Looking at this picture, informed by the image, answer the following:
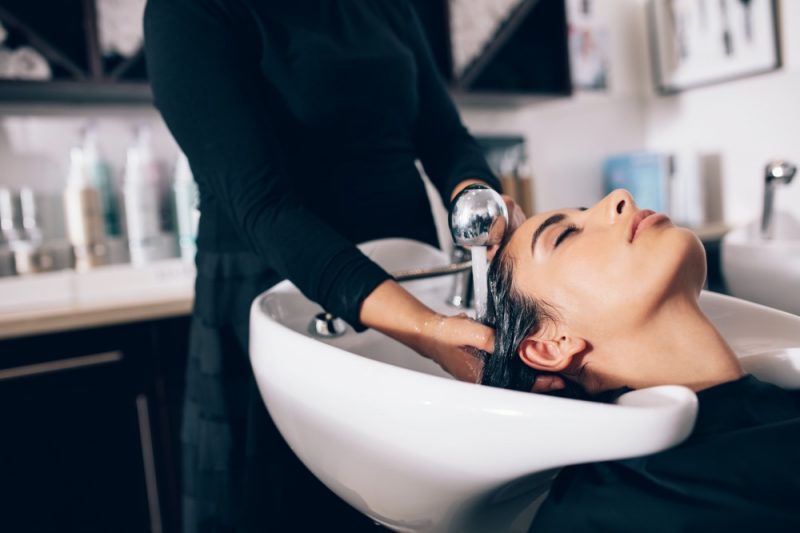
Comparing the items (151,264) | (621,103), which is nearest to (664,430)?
(151,264)

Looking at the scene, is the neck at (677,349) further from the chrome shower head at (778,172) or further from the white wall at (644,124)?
the white wall at (644,124)

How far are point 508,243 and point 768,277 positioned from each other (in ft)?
1.71

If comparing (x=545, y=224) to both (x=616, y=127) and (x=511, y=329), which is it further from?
(x=616, y=127)

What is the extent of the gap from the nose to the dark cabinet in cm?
128

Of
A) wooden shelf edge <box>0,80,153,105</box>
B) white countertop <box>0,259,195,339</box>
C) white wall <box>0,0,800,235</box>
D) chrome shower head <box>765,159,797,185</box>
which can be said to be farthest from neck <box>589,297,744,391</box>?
white wall <box>0,0,800,235</box>

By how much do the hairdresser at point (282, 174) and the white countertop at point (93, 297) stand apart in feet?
1.85

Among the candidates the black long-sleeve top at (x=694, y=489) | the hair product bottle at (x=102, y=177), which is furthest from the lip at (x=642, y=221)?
the hair product bottle at (x=102, y=177)

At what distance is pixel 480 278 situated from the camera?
2.42 feet

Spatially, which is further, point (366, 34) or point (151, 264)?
point (151, 264)

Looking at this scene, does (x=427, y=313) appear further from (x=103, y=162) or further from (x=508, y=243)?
(x=103, y=162)

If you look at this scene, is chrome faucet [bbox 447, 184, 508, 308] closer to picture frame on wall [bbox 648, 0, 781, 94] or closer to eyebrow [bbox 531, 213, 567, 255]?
eyebrow [bbox 531, 213, 567, 255]

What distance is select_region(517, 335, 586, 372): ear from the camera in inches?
27.3

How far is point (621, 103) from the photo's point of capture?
114 inches

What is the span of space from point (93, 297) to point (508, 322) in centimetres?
136
